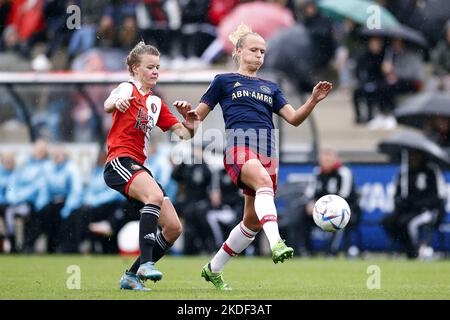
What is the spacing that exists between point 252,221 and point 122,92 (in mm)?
1701

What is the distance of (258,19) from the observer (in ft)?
70.4

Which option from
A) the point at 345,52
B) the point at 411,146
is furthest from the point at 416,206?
the point at 345,52

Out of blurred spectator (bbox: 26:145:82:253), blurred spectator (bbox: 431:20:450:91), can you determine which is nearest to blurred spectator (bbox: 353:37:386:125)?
blurred spectator (bbox: 431:20:450:91)

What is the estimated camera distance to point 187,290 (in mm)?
10188

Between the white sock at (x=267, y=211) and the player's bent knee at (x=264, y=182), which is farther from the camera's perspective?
the player's bent knee at (x=264, y=182)

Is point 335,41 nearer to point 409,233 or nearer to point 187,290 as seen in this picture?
point 409,233

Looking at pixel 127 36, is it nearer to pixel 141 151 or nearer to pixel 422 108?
pixel 422 108

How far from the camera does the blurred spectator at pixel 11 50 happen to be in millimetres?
21891

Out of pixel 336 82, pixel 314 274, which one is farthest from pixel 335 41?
pixel 314 274

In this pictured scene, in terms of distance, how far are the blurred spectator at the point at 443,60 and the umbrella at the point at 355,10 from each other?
106cm

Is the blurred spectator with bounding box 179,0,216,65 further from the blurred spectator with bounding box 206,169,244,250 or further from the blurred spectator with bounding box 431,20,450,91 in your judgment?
the blurred spectator with bounding box 431,20,450,91

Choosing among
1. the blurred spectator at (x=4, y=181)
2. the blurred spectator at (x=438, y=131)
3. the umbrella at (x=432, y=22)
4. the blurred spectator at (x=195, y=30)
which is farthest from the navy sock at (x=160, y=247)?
the umbrella at (x=432, y=22)

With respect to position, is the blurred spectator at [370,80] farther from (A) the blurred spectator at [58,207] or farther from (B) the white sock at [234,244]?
(B) the white sock at [234,244]

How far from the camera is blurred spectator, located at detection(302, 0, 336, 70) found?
21.2 metres
